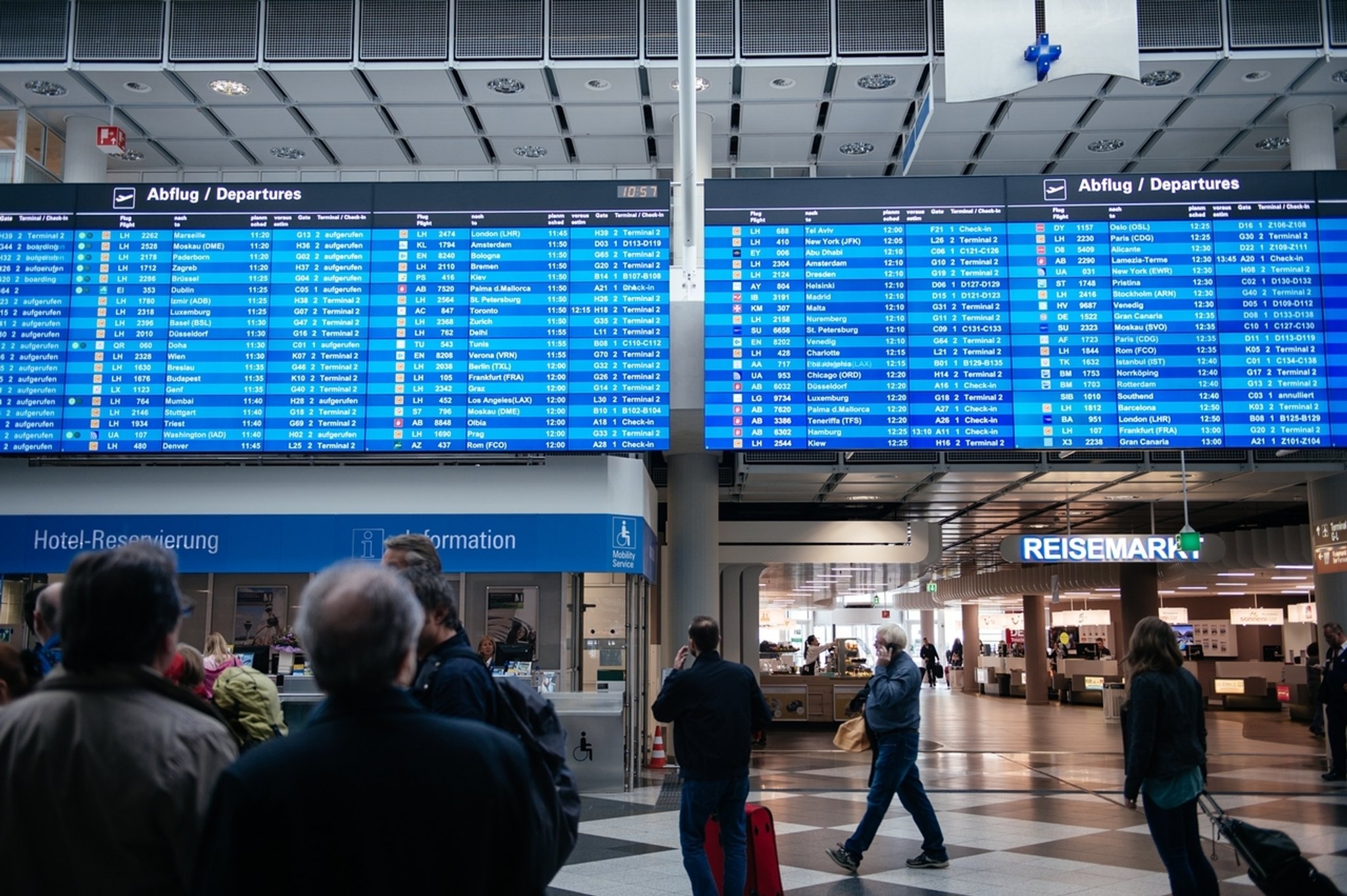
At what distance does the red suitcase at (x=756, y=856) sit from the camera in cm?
616

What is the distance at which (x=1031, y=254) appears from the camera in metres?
10.4

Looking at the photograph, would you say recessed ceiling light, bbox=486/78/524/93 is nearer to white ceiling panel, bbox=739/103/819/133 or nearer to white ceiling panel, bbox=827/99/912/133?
white ceiling panel, bbox=739/103/819/133

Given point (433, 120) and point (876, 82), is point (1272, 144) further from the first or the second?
point (433, 120)

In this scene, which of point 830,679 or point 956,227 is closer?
point 956,227

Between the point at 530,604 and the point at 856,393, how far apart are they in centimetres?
443

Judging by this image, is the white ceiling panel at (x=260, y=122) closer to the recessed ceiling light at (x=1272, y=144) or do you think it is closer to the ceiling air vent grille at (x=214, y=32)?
the ceiling air vent grille at (x=214, y=32)

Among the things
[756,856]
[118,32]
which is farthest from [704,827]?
[118,32]

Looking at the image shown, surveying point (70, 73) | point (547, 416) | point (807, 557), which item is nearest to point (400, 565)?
point (547, 416)

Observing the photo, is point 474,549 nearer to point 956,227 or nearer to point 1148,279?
point 956,227

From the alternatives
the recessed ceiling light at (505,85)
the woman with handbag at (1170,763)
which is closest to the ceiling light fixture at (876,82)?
the recessed ceiling light at (505,85)

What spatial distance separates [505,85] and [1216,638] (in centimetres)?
3041

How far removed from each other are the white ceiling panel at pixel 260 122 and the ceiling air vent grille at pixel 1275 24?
920 centimetres

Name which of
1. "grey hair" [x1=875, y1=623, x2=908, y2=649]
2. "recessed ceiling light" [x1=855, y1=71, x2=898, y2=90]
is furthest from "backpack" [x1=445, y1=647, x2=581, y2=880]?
"recessed ceiling light" [x1=855, y1=71, x2=898, y2=90]

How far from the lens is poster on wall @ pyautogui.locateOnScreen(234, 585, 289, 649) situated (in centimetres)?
1295
